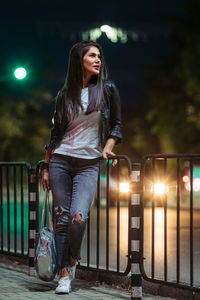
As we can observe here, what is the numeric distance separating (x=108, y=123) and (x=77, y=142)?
14.6 inches

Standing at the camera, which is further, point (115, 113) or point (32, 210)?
point (32, 210)

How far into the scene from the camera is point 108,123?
575 cm

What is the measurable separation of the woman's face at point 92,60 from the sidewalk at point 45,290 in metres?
1.97

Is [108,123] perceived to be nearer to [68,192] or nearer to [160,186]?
[68,192]

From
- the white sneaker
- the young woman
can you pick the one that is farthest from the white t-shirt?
the white sneaker

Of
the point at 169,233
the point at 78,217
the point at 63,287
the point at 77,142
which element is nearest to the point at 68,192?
the point at 78,217

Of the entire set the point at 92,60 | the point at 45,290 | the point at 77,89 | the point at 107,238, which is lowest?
the point at 45,290

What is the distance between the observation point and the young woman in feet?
18.2

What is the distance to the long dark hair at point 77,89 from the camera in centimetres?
561

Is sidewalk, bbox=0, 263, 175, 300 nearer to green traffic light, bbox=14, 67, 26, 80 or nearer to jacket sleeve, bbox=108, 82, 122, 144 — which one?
jacket sleeve, bbox=108, 82, 122, 144

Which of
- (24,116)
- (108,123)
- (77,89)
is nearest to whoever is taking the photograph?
(77,89)

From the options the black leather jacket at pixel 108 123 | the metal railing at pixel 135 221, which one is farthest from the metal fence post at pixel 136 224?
the black leather jacket at pixel 108 123

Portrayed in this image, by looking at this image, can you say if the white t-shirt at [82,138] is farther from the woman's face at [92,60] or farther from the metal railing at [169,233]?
the metal railing at [169,233]

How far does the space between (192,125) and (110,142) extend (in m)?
31.6
